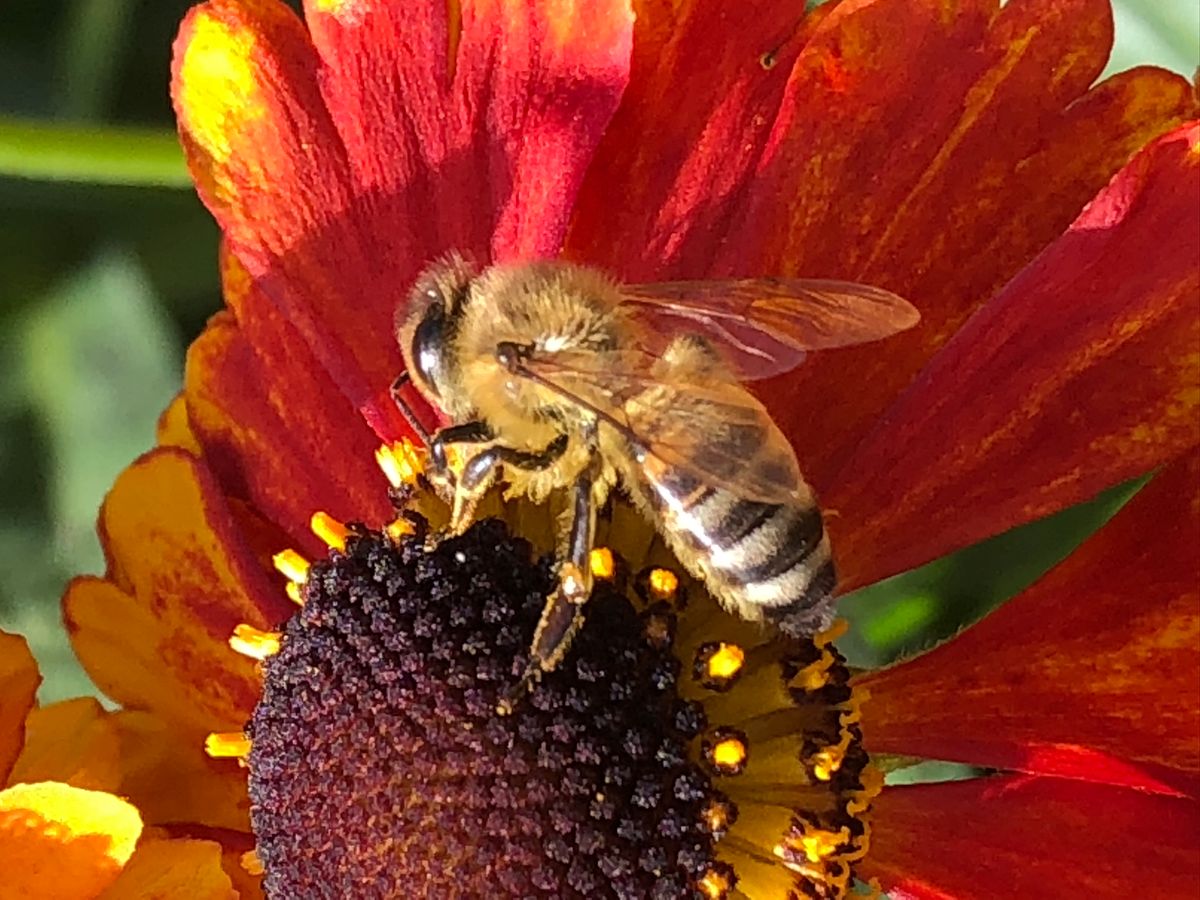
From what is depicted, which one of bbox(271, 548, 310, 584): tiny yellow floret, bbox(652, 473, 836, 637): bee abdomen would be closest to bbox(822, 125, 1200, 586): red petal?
bbox(652, 473, 836, 637): bee abdomen

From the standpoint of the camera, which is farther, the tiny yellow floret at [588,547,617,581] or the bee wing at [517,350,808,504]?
the tiny yellow floret at [588,547,617,581]

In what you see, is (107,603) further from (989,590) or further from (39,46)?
(39,46)

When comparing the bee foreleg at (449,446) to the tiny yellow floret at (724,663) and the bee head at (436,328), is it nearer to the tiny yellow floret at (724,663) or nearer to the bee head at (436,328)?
the bee head at (436,328)

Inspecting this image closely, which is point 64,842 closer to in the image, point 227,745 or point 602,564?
point 227,745

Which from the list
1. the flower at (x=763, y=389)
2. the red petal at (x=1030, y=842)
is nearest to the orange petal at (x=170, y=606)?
the flower at (x=763, y=389)

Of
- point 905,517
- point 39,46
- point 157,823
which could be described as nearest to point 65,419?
point 39,46

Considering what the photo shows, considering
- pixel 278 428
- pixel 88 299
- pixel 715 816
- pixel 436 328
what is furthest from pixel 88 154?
pixel 715 816

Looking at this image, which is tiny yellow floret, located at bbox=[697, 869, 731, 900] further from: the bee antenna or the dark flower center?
the bee antenna
